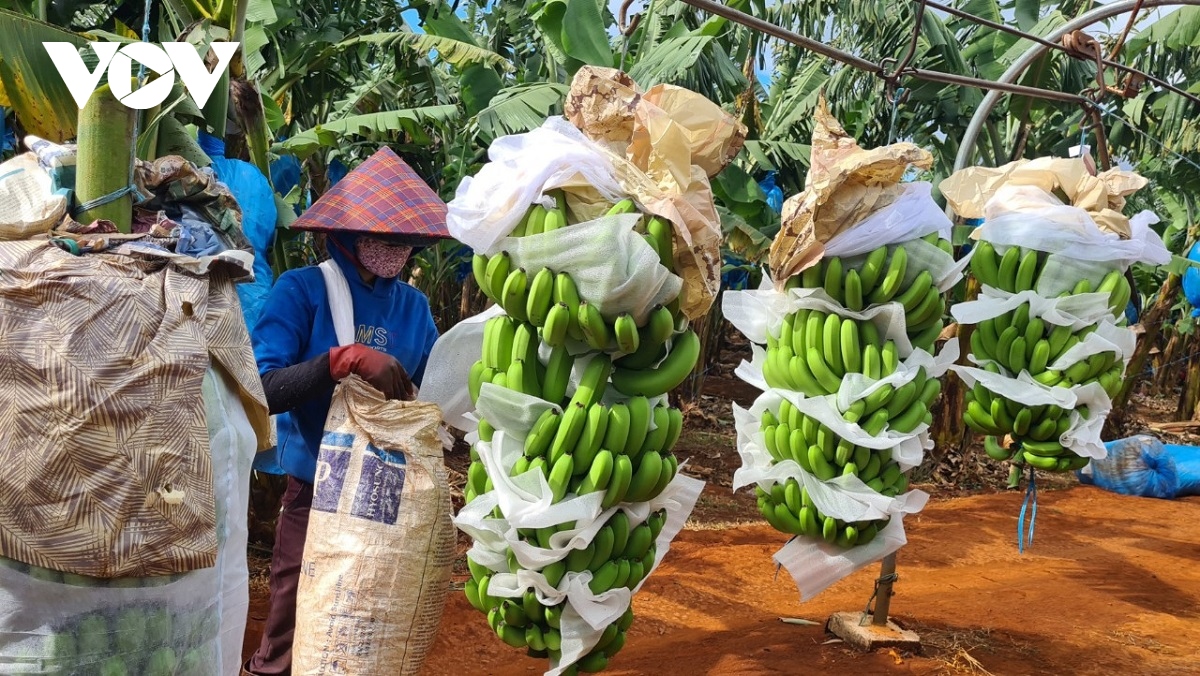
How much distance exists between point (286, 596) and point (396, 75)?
5.68 m

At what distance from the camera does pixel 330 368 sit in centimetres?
258

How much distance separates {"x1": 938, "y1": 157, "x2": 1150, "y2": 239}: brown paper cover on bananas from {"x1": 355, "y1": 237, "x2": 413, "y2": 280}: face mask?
8.22ft

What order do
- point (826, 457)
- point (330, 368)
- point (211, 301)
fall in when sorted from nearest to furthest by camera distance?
1. point (211, 301)
2. point (330, 368)
3. point (826, 457)

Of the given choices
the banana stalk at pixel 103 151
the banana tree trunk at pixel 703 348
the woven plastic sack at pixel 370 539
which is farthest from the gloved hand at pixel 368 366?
the banana tree trunk at pixel 703 348

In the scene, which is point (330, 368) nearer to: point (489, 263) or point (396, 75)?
point (489, 263)

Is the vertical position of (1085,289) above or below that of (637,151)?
below

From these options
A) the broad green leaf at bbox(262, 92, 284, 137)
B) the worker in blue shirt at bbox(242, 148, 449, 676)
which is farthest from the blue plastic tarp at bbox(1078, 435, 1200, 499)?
the worker in blue shirt at bbox(242, 148, 449, 676)

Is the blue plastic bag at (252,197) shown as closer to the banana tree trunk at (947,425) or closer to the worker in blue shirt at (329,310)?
the worker in blue shirt at (329,310)

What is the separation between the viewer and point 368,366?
2549 mm

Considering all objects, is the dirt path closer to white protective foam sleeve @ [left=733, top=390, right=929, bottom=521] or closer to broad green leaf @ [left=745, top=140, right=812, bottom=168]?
white protective foam sleeve @ [left=733, top=390, right=929, bottom=521]

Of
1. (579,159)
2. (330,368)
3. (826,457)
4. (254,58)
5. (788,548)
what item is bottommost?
(788,548)

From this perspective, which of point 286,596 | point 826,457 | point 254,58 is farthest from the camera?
point 254,58

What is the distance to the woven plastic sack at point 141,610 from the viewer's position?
1.37 m

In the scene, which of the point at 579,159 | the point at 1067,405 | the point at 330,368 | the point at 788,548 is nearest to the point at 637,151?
the point at 579,159
